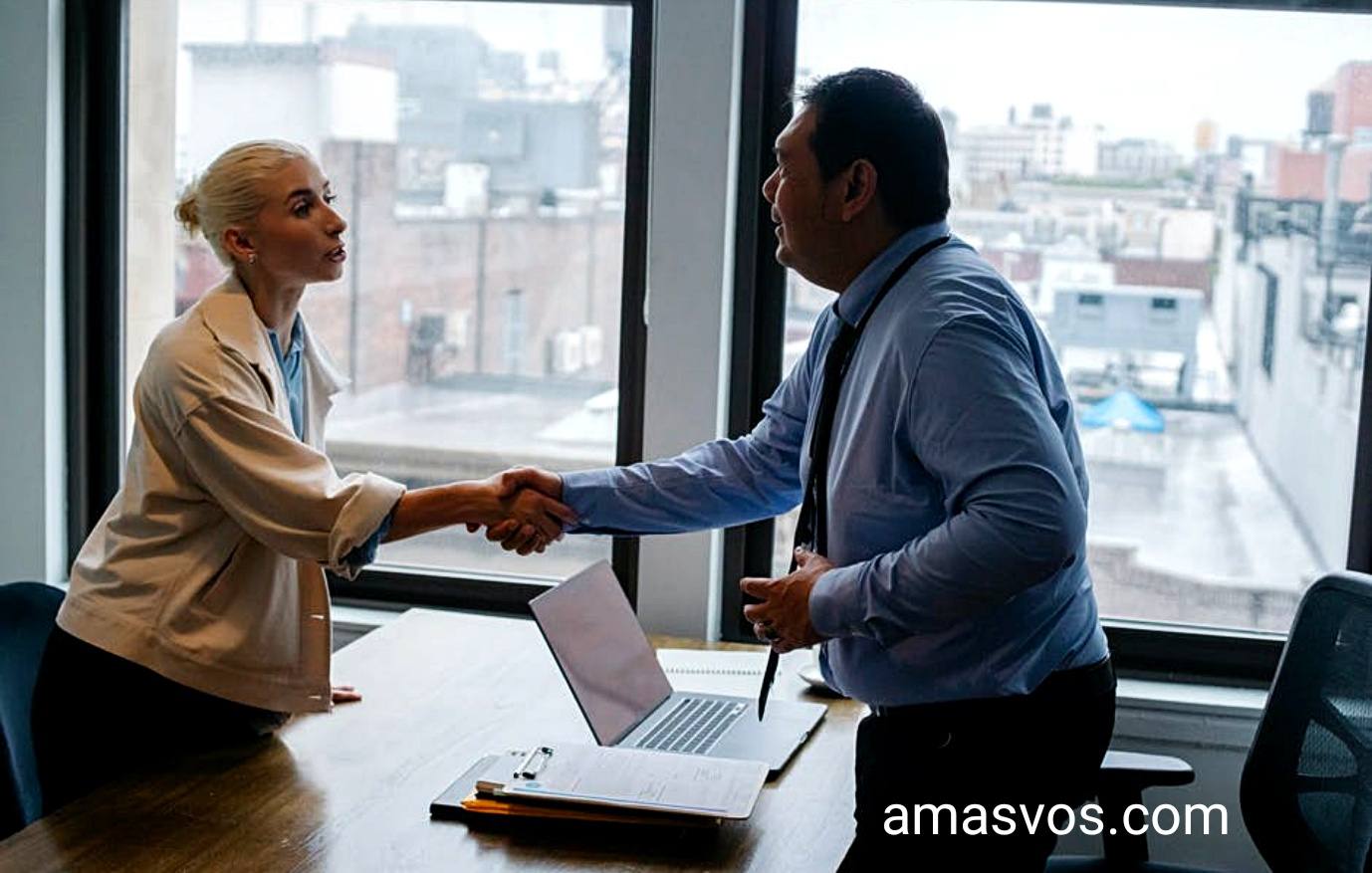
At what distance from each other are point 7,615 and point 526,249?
136 centimetres

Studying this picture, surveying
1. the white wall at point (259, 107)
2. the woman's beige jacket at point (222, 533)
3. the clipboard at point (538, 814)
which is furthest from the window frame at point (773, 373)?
the clipboard at point (538, 814)

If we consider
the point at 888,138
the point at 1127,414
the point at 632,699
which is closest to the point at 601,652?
the point at 632,699

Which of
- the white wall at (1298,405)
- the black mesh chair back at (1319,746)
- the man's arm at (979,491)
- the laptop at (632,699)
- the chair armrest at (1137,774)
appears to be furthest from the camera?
the white wall at (1298,405)

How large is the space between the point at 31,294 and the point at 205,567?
1613 millimetres

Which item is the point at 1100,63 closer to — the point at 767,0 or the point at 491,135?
the point at 767,0

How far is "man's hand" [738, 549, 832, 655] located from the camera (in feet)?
6.21

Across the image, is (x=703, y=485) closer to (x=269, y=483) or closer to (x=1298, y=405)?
(x=269, y=483)

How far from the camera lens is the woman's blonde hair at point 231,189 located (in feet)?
7.80

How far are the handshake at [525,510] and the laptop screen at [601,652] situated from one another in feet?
0.49

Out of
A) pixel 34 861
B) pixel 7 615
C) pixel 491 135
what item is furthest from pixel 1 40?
pixel 34 861

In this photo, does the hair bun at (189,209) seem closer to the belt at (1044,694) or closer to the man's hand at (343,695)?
the man's hand at (343,695)

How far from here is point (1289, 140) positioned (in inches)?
121

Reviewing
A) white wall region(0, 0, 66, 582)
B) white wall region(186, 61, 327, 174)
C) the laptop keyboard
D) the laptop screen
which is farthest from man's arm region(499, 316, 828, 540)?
white wall region(0, 0, 66, 582)

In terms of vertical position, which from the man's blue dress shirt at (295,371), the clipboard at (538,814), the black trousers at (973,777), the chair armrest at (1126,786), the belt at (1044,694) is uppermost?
the man's blue dress shirt at (295,371)
